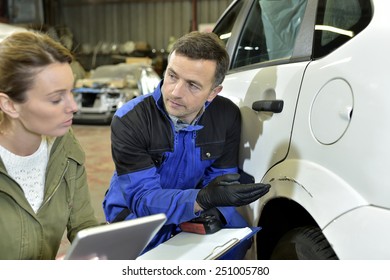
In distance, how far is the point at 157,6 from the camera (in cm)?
1314

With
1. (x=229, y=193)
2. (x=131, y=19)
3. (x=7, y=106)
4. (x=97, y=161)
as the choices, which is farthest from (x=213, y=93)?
(x=131, y=19)

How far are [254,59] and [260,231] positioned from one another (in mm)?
974

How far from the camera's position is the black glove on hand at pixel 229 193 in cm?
158

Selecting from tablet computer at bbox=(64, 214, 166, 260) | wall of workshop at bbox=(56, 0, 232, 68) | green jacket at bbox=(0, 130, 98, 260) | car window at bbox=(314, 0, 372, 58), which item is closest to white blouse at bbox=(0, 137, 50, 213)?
green jacket at bbox=(0, 130, 98, 260)

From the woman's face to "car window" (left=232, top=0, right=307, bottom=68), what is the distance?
39.9 inches

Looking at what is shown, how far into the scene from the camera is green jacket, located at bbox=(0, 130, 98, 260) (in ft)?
4.35

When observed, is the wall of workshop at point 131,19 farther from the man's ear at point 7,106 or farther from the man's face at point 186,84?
the man's ear at point 7,106

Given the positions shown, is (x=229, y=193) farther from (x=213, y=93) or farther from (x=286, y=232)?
(x=213, y=93)

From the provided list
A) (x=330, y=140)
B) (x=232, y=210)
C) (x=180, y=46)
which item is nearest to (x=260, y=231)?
(x=232, y=210)

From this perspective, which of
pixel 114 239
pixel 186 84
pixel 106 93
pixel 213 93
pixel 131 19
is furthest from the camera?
pixel 131 19

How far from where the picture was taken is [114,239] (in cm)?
108

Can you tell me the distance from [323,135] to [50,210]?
99 centimetres
